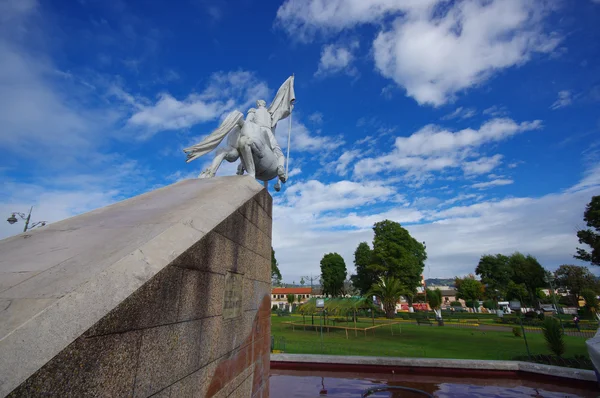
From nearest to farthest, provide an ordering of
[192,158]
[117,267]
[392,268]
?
[117,267], [192,158], [392,268]

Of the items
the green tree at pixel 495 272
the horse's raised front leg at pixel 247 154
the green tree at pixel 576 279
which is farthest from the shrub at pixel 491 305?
the horse's raised front leg at pixel 247 154

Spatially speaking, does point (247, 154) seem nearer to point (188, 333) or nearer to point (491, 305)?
point (188, 333)

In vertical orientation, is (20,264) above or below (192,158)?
below

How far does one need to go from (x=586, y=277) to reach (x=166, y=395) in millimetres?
59716

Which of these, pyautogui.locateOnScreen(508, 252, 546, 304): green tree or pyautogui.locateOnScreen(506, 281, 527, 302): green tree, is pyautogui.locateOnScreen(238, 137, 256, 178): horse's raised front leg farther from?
pyautogui.locateOnScreen(508, 252, 546, 304): green tree

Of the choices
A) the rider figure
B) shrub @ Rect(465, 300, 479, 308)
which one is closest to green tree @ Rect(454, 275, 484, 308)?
shrub @ Rect(465, 300, 479, 308)

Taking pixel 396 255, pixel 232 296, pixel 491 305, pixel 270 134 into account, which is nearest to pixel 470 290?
pixel 491 305

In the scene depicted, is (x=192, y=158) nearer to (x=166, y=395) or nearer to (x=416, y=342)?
(x=166, y=395)

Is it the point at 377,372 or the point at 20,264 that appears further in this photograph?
the point at 377,372

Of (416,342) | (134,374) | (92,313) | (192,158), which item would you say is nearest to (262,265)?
(192,158)

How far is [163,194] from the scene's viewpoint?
15.5ft

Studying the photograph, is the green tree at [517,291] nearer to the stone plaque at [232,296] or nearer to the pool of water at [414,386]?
the pool of water at [414,386]

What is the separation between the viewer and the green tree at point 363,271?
41.2m

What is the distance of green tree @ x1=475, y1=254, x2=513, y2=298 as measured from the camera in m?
49.3
